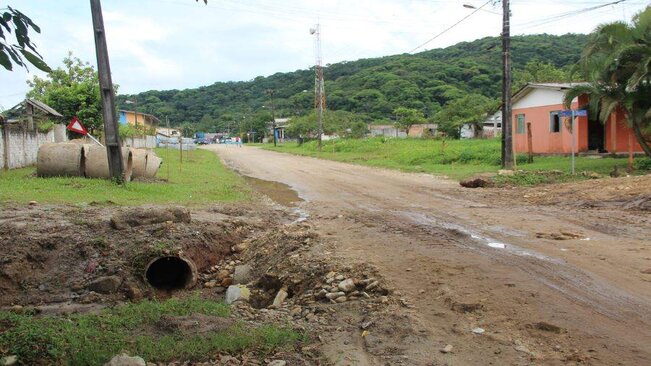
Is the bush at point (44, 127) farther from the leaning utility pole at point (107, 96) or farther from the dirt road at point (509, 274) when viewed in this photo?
the dirt road at point (509, 274)

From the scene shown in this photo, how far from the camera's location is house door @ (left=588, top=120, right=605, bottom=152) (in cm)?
2784

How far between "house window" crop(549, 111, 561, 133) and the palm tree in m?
8.01

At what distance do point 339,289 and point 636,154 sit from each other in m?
22.4

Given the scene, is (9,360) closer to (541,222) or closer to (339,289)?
(339,289)

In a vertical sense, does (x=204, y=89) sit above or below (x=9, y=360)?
above

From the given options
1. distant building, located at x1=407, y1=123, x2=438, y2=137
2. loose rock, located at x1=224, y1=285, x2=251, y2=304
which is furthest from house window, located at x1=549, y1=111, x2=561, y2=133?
distant building, located at x1=407, y1=123, x2=438, y2=137

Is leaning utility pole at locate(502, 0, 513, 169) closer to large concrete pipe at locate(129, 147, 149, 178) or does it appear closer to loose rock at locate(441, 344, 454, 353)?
large concrete pipe at locate(129, 147, 149, 178)

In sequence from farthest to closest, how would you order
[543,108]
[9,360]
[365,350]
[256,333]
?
[543,108] < [256,333] < [365,350] < [9,360]

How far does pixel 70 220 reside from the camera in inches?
386

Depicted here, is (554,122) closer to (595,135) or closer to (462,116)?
(595,135)

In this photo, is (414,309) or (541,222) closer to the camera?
(414,309)

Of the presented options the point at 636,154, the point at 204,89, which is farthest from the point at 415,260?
the point at 204,89

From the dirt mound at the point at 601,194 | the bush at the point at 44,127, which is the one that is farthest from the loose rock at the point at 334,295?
the bush at the point at 44,127

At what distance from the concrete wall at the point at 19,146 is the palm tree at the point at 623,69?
66.9 ft
